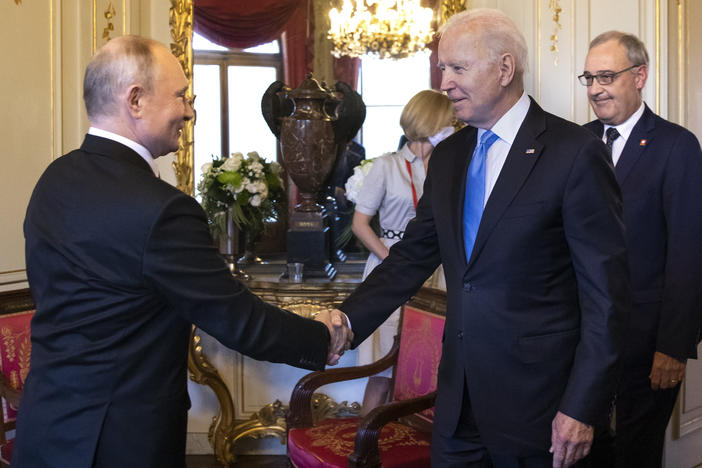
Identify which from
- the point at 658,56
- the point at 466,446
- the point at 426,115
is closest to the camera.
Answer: the point at 466,446

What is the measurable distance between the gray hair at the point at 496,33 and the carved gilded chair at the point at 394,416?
55.7 inches

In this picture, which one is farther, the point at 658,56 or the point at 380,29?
the point at 380,29

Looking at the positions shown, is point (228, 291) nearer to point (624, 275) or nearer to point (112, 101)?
point (112, 101)

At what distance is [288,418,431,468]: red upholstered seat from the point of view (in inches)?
118

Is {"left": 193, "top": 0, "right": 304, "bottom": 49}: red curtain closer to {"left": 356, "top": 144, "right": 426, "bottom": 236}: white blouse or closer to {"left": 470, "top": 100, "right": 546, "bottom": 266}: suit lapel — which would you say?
{"left": 356, "top": 144, "right": 426, "bottom": 236}: white blouse

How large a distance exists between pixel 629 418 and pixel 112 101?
2158 mm

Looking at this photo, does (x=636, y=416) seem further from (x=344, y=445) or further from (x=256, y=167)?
(x=256, y=167)

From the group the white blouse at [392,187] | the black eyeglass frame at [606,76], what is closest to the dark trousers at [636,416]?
the black eyeglass frame at [606,76]

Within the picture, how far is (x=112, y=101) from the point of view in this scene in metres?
1.92

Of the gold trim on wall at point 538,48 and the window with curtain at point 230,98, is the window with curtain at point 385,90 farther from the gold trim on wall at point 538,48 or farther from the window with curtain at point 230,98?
the gold trim on wall at point 538,48

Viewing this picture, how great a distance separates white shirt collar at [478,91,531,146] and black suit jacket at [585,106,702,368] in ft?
2.94

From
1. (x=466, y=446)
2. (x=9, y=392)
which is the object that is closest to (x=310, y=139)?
(x=9, y=392)

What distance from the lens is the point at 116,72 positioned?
1.91 meters

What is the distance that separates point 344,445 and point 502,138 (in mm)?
1540
